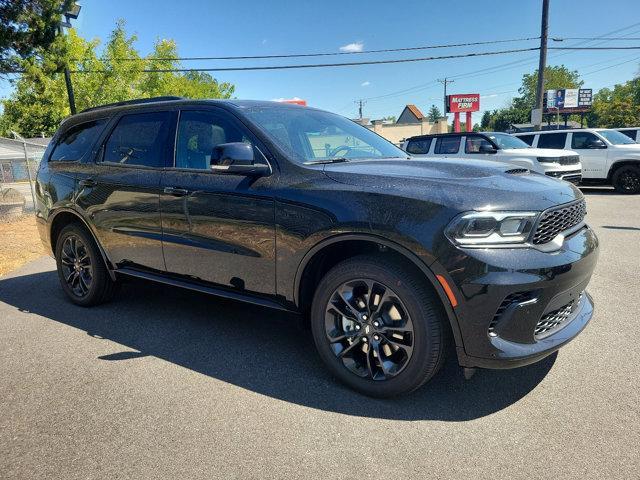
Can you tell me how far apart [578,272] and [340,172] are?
1497mm

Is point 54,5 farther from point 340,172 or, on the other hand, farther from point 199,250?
point 340,172

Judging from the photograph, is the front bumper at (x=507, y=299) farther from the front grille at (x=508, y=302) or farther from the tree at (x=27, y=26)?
the tree at (x=27, y=26)

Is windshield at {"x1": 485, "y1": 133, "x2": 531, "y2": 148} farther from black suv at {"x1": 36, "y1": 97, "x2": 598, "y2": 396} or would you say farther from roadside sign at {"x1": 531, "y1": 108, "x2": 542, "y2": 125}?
black suv at {"x1": 36, "y1": 97, "x2": 598, "y2": 396}

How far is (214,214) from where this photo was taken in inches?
134

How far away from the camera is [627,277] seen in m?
5.14

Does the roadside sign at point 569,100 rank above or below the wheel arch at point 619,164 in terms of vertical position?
above

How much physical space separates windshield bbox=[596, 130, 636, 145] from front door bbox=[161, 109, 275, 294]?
13.6 metres

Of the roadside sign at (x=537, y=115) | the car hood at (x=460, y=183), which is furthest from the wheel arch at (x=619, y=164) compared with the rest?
the car hood at (x=460, y=183)

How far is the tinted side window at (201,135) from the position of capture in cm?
349

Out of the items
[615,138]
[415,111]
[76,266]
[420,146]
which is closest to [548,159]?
[420,146]

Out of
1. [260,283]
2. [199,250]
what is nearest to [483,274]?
[260,283]

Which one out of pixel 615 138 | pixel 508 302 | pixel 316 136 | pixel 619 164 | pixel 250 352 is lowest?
pixel 250 352

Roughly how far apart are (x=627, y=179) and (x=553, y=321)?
12845 mm

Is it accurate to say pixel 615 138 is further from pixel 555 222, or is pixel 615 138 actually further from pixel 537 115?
pixel 555 222
